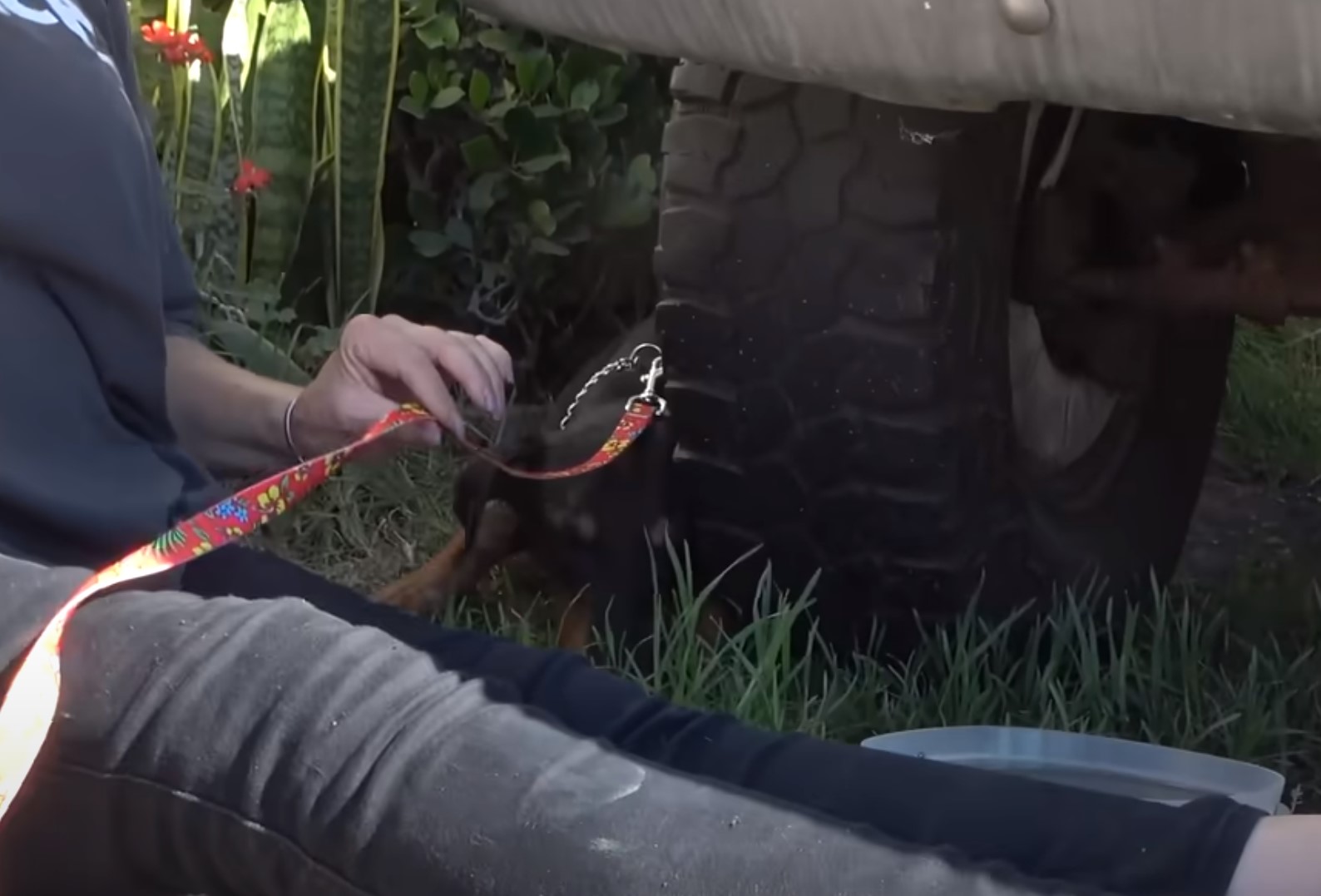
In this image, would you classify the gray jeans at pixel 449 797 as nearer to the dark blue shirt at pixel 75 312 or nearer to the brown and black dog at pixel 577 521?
the dark blue shirt at pixel 75 312

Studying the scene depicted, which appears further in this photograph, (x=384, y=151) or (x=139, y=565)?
(x=384, y=151)

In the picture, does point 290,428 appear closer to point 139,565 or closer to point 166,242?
point 166,242

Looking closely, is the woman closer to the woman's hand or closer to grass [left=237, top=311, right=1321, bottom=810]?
the woman's hand

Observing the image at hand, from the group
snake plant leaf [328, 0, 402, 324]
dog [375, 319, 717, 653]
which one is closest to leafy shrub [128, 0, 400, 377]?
snake plant leaf [328, 0, 402, 324]

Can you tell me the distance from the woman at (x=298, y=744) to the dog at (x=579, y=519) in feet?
1.15

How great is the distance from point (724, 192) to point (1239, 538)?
0.95m

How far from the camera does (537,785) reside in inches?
33.7

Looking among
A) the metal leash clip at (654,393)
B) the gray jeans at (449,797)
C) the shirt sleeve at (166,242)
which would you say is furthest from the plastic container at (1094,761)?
the shirt sleeve at (166,242)

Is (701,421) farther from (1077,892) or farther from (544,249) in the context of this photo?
(544,249)

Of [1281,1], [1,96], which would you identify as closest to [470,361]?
[1,96]

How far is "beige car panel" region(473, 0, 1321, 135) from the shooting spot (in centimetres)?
93

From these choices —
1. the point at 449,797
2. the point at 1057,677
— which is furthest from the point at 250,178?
the point at 449,797

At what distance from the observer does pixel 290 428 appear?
1.36 m

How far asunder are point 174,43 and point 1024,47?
142 cm
